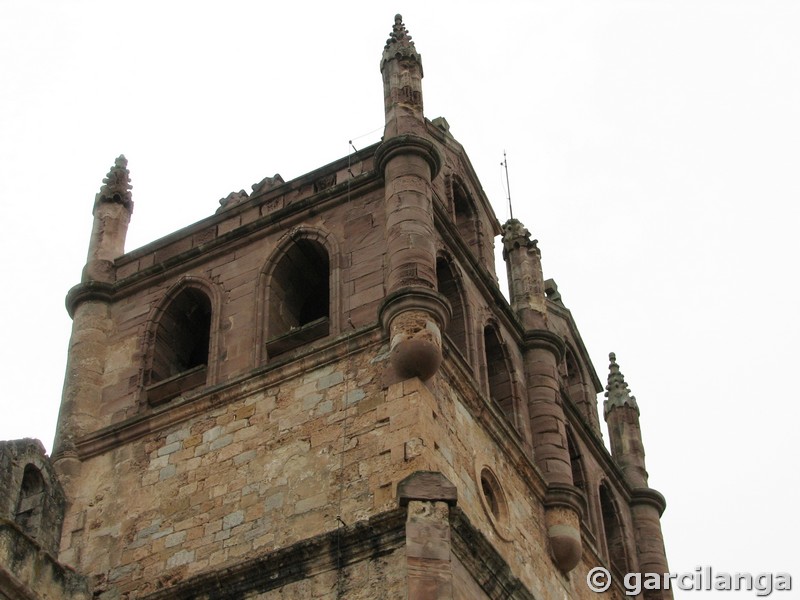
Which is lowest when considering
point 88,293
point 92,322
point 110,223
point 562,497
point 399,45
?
point 562,497

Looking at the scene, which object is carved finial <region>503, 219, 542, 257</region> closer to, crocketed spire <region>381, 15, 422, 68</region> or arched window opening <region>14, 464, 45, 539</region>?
crocketed spire <region>381, 15, 422, 68</region>

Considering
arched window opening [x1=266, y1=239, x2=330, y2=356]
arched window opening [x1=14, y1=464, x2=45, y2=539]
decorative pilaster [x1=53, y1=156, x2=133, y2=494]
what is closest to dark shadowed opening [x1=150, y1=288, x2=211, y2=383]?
decorative pilaster [x1=53, y1=156, x2=133, y2=494]

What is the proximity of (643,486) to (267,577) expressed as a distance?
11.0m

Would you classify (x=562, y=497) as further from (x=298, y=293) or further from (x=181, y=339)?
(x=181, y=339)

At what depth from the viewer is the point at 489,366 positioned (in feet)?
80.0

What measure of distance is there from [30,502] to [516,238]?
934 cm

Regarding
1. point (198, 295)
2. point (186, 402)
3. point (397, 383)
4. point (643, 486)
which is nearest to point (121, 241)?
point (198, 295)

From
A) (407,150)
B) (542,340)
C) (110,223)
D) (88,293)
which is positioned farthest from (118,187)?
(542,340)

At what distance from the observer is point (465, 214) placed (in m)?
27.0

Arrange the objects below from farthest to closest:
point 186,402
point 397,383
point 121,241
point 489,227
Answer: point 489,227 → point 121,241 → point 186,402 → point 397,383

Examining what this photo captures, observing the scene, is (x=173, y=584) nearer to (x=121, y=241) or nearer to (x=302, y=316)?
(x=302, y=316)

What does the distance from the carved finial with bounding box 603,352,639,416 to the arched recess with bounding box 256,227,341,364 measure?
25.1ft

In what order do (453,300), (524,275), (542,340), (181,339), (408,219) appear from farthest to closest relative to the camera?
(524,275), (542,340), (181,339), (453,300), (408,219)

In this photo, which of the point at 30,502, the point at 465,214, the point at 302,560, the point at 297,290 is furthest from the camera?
the point at 465,214
